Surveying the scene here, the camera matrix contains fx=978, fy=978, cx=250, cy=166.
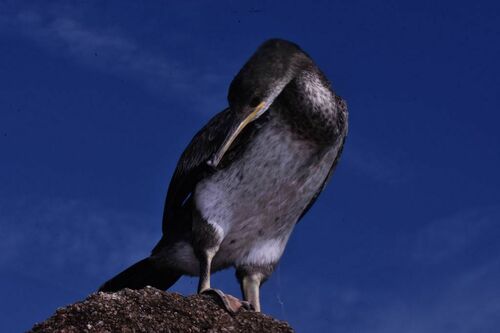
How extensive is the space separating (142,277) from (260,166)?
179 cm

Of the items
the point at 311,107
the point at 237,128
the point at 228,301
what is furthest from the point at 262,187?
the point at 228,301

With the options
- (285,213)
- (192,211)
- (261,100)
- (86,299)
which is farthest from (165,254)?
(86,299)

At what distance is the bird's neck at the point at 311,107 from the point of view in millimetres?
8023

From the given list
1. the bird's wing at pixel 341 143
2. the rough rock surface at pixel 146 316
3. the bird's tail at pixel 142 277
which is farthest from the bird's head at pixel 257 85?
the rough rock surface at pixel 146 316

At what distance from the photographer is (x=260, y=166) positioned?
8.00 meters

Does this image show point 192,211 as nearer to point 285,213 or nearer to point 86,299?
point 285,213

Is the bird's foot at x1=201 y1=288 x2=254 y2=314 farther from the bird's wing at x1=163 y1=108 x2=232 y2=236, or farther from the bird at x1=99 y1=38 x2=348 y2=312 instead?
the bird's wing at x1=163 y1=108 x2=232 y2=236

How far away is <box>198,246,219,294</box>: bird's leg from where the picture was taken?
796cm

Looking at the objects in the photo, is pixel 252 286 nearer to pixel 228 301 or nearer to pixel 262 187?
pixel 262 187

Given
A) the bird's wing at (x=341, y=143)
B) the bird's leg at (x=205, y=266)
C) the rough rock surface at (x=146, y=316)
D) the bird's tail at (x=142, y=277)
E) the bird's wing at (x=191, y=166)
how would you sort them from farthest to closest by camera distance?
1. the bird's tail at (x=142, y=277)
2. the bird's wing at (x=191, y=166)
3. the bird's wing at (x=341, y=143)
4. the bird's leg at (x=205, y=266)
5. the rough rock surface at (x=146, y=316)

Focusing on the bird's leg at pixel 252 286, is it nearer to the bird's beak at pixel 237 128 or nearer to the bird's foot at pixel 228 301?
the bird's beak at pixel 237 128

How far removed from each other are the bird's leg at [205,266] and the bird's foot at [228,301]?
0.69m

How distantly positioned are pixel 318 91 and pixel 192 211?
148 cm

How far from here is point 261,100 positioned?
26.3 ft
